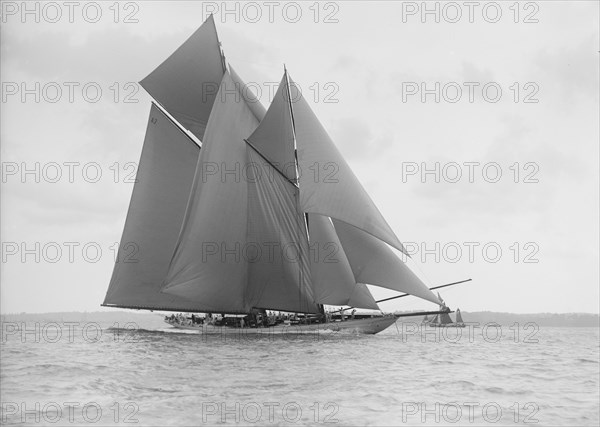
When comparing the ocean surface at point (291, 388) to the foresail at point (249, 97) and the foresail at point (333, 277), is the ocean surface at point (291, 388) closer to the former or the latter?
the foresail at point (333, 277)

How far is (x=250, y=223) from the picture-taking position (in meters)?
41.9

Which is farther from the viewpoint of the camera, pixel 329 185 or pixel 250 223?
pixel 250 223

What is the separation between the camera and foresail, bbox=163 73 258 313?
1571 inches

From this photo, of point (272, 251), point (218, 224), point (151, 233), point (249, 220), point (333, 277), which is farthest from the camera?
point (151, 233)

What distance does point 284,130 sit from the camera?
4306 centimetres

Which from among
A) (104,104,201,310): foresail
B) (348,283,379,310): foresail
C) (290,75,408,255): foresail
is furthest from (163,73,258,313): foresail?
(348,283,379,310): foresail

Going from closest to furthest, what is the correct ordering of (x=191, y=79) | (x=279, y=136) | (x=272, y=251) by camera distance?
(x=272, y=251) < (x=279, y=136) < (x=191, y=79)

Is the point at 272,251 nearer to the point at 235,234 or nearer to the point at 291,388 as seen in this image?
the point at 235,234

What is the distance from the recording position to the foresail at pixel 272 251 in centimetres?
4159

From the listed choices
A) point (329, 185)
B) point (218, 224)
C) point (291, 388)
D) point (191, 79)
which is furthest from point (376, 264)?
point (291, 388)

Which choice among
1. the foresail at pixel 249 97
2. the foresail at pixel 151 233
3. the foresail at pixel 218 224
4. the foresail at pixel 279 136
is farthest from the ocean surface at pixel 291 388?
Result: the foresail at pixel 249 97

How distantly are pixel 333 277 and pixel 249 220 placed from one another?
6.03 metres

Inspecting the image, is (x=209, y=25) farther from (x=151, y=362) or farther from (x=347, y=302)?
(x=151, y=362)

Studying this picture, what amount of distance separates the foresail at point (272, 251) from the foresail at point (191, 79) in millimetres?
6787
